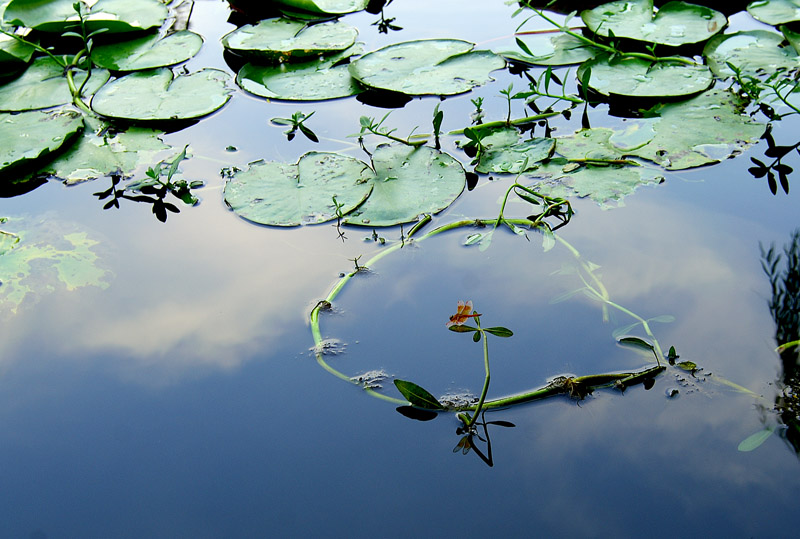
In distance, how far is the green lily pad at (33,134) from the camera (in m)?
2.48

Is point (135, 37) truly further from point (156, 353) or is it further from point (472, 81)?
point (156, 353)

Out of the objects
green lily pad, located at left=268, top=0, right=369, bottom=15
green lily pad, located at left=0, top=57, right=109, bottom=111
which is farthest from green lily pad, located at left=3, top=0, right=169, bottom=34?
green lily pad, located at left=268, top=0, right=369, bottom=15

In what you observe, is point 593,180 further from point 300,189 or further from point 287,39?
point 287,39

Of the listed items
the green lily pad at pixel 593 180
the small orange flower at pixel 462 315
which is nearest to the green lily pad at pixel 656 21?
the green lily pad at pixel 593 180

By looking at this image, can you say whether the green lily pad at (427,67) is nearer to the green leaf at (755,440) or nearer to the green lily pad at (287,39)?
the green lily pad at (287,39)

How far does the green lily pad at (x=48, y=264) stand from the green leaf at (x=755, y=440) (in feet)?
5.76

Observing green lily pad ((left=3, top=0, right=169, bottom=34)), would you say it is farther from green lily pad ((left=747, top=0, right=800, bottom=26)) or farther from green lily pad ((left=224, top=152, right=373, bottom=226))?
green lily pad ((left=747, top=0, right=800, bottom=26))

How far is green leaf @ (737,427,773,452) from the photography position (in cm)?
146

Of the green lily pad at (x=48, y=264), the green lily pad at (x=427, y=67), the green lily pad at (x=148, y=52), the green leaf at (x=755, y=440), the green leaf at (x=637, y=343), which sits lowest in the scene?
the green lily pad at (x=48, y=264)

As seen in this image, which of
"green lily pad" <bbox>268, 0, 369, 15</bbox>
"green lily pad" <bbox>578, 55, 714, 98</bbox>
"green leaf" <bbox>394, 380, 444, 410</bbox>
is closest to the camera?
"green leaf" <bbox>394, 380, 444, 410</bbox>

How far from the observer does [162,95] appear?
2842mm

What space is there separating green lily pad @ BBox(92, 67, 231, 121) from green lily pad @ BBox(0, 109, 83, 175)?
5.5 inches

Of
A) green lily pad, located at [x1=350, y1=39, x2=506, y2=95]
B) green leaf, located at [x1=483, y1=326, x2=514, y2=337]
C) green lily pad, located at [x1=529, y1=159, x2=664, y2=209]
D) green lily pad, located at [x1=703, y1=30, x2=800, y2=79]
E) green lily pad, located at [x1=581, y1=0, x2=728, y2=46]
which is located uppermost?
green lily pad, located at [x1=581, y1=0, x2=728, y2=46]

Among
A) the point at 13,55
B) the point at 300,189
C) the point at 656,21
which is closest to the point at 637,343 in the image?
the point at 300,189
